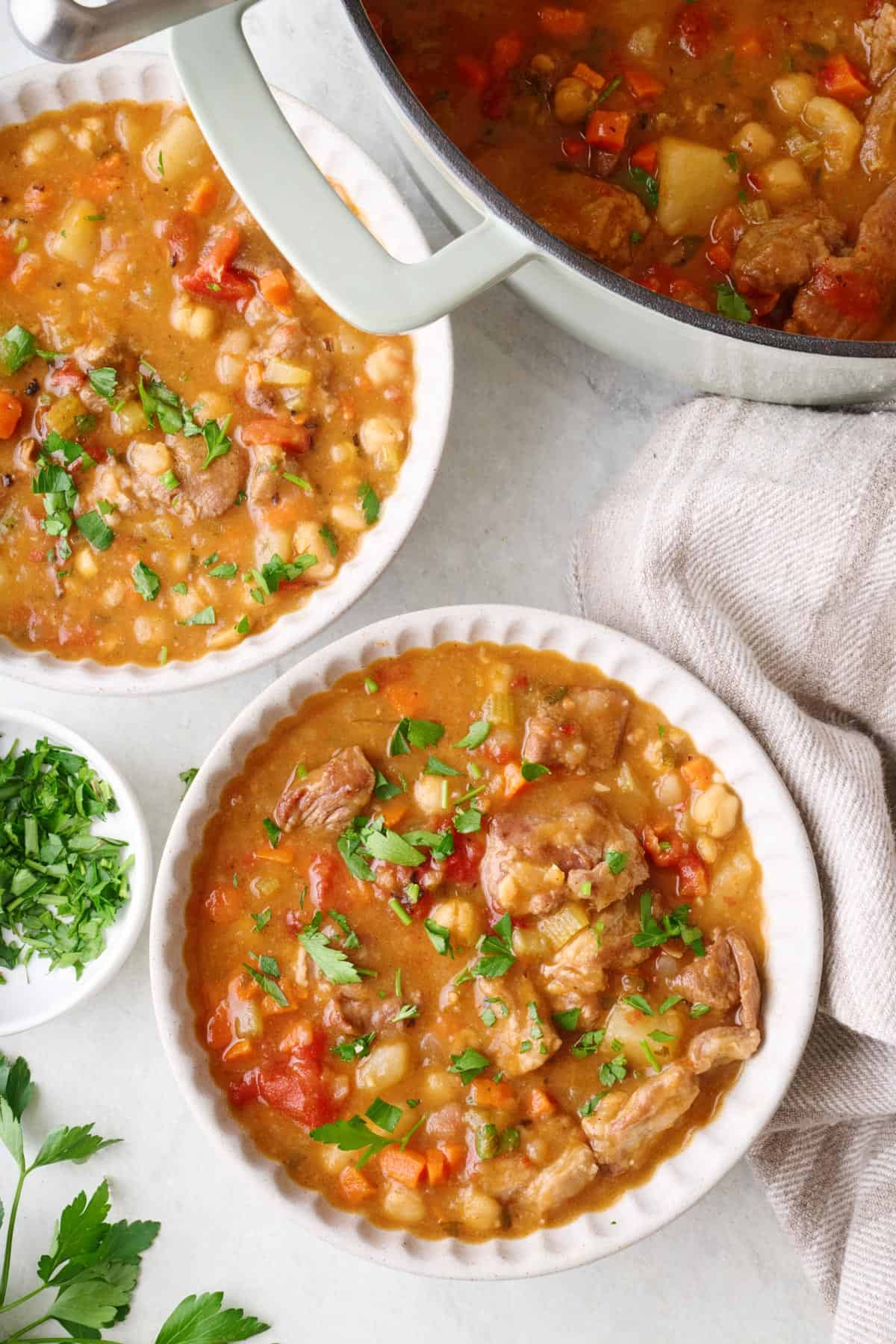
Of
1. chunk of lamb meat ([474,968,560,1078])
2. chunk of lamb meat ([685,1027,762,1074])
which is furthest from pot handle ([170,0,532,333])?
→ chunk of lamb meat ([685,1027,762,1074])

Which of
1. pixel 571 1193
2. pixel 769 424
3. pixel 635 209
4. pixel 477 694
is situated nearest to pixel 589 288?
pixel 635 209

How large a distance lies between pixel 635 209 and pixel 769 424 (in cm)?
64

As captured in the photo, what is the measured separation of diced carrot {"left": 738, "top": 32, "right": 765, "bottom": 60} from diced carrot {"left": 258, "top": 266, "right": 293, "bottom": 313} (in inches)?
51.0

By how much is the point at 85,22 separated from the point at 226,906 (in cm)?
214

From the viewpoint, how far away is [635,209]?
10.9 ft

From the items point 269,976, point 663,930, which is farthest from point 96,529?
point 663,930

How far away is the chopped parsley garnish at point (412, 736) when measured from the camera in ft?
11.5

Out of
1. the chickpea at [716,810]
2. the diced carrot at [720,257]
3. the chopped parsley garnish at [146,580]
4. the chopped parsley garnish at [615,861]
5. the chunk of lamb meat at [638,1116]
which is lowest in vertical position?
the chunk of lamb meat at [638,1116]

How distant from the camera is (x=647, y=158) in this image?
11.0 ft

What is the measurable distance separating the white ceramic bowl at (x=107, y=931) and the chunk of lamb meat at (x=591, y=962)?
1.16m

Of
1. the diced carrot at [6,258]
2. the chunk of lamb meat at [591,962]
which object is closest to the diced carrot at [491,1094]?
→ the chunk of lamb meat at [591,962]

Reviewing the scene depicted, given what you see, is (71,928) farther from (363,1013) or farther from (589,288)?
(589,288)

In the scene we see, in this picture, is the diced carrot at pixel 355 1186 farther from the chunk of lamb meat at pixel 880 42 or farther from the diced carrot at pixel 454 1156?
the chunk of lamb meat at pixel 880 42

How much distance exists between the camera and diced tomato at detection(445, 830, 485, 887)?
3.51 meters
